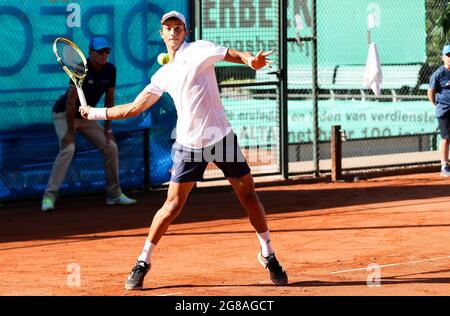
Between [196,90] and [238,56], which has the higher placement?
[238,56]

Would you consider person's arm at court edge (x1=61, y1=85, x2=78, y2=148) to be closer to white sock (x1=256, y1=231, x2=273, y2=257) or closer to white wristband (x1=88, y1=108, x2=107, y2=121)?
white wristband (x1=88, y1=108, x2=107, y2=121)

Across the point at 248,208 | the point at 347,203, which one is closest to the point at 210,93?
the point at 248,208

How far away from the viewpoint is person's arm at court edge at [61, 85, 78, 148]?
12.5 meters

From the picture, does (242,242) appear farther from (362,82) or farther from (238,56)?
(362,82)

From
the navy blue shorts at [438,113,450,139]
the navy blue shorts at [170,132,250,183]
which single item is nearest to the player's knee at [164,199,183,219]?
the navy blue shorts at [170,132,250,183]

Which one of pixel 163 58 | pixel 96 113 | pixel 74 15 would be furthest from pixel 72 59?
pixel 74 15

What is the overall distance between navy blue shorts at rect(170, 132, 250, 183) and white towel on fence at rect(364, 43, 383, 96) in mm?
7655

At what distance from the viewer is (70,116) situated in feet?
41.4

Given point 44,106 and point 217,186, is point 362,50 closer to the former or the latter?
point 217,186

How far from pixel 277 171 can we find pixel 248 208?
7.06m

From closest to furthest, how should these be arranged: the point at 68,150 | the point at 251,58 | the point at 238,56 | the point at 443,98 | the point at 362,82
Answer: the point at 251,58
the point at 238,56
the point at 68,150
the point at 443,98
the point at 362,82

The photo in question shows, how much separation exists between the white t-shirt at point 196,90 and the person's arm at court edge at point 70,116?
15.1 ft

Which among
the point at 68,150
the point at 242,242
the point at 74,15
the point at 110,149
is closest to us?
the point at 242,242

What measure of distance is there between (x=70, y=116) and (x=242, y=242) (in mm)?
3172
